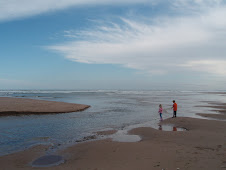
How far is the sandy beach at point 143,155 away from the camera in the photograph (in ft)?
23.0

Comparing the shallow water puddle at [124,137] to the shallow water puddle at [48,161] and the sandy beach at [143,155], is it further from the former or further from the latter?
the shallow water puddle at [48,161]

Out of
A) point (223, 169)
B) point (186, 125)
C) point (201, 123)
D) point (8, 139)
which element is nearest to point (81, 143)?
point (8, 139)

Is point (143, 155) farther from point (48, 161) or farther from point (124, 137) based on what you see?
point (48, 161)

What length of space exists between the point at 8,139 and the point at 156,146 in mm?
9720

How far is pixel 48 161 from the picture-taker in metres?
8.09

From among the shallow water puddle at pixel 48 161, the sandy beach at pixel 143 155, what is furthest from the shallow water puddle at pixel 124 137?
the shallow water puddle at pixel 48 161

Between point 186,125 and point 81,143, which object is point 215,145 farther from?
point 81,143

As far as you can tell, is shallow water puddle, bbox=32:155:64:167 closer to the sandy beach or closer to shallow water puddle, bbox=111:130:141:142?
the sandy beach

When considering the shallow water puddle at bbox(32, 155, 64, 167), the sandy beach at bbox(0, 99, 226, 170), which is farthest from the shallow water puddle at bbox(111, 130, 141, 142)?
the shallow water puddle at bbox(32, 155, 64, 167)

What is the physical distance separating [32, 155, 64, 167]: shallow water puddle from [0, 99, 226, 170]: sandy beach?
0.26 meters

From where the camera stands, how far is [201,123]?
15836mm

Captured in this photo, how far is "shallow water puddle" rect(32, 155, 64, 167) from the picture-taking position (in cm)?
771

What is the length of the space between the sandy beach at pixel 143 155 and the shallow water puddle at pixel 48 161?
0.26 meters

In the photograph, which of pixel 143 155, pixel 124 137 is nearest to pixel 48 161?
pixel 143 155
